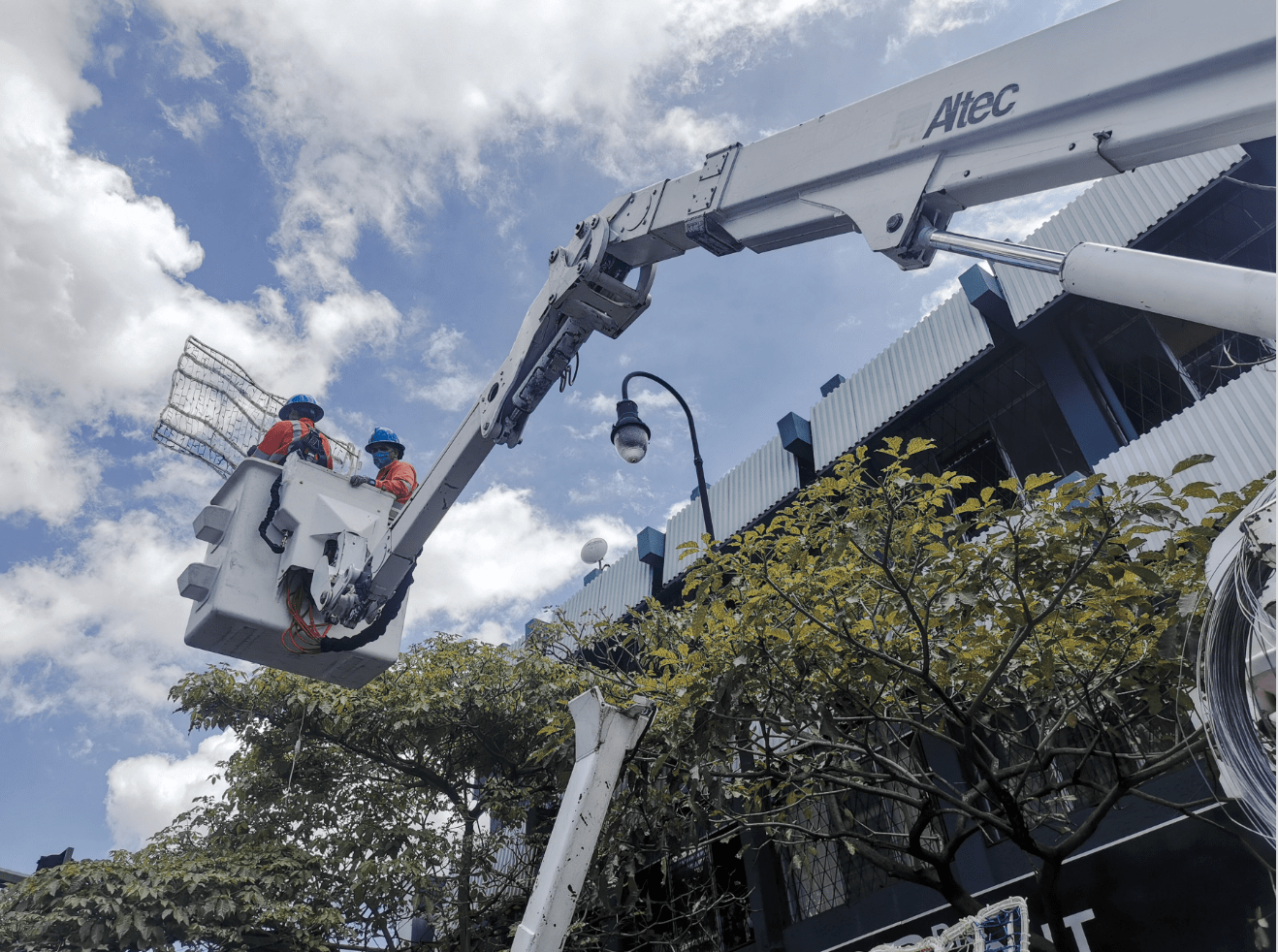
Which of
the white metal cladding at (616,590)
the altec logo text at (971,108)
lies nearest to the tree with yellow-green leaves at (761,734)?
the altec logo text at (971,108)

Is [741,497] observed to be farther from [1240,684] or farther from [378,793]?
[1240,684]

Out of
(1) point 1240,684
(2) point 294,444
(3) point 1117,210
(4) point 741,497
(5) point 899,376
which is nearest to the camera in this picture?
(1) point 1240,684

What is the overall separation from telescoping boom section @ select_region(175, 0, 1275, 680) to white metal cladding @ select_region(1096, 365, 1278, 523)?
6.96 meters

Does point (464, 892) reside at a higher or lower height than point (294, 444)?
lower

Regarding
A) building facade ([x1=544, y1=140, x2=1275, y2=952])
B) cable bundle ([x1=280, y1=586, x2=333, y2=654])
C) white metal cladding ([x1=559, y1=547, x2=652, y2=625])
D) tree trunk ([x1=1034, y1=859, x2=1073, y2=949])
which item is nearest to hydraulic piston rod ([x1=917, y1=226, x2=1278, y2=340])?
tree trunk ([x1=1034, y1=859, x2=1073, y2=949])

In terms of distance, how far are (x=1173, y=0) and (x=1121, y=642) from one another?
5.79m

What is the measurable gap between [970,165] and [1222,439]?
26.3ft

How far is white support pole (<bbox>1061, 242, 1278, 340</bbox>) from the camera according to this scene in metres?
3.19

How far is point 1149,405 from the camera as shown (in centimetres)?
1431

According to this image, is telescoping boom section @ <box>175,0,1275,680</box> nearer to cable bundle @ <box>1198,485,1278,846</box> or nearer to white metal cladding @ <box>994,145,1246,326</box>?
cable bundle @ <box>1198,485,1278,846</box>

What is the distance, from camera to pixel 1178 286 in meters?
3.47

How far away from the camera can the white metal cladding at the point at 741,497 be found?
56.2 feet

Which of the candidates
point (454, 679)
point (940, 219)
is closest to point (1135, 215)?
point (940, 219)

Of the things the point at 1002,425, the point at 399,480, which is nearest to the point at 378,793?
the point at 399,480
